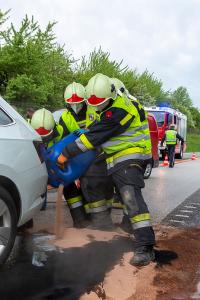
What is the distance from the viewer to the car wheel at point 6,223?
3852mm

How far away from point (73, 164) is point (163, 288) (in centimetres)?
169

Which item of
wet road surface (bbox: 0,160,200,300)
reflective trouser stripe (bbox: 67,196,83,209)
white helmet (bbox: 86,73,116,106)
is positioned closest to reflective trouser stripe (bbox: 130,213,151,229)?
wet road surface (bbox: 0,160,200,300)

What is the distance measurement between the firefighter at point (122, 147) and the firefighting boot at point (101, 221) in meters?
0.87

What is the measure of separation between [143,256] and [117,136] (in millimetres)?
1111

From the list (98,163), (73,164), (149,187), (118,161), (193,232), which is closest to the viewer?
(118,161)

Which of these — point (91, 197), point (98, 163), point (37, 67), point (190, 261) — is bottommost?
point (190, 261)

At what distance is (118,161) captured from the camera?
4.62 m

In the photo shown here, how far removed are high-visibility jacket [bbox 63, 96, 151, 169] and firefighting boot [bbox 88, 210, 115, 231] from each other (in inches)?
34.4

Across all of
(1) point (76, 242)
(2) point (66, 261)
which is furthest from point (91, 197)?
(2) point (66, 261)

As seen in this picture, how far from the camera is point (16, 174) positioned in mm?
3951

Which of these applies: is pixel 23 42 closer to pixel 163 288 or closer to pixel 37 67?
pixel 37 67

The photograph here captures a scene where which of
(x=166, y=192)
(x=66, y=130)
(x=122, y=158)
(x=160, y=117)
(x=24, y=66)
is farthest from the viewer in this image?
(x=160, y=117)

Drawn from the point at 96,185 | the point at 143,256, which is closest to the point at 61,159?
the point at 96,185

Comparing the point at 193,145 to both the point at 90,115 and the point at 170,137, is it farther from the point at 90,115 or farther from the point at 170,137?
the point at 90,115
